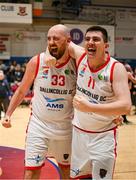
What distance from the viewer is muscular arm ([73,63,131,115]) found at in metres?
3.03

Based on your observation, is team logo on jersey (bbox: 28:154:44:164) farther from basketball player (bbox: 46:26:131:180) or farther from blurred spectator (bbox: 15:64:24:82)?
blurred spectator (bbox: 15:64:24:82)

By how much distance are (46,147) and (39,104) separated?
1.52 ft

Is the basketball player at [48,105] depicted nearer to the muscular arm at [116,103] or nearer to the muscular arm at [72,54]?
the muscular arm at [72,54]

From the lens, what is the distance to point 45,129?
4035mm

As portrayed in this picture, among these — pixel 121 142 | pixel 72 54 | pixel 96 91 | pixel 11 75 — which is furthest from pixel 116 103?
pixel 11 75

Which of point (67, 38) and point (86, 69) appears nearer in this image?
point (86, 69)

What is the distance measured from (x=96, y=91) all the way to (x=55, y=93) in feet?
2.22

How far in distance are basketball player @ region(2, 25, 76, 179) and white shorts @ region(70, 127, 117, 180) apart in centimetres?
50

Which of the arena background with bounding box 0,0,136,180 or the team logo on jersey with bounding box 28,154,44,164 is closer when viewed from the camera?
the team logo on jersey with bounding box 28,154,44,164

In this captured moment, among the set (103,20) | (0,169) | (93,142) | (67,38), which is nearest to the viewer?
(93,142)

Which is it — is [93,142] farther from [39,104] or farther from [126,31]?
[126,31]

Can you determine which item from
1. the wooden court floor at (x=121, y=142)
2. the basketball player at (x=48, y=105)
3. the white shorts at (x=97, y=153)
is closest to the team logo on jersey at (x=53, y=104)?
the basketball player at (x=48, y=105)

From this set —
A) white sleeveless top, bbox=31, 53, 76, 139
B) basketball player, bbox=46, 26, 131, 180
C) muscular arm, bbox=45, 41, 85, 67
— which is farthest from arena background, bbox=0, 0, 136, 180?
basketball player, bbox=46, 26, 131, 180

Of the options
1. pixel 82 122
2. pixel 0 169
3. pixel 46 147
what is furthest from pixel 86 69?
pixel 0 169
